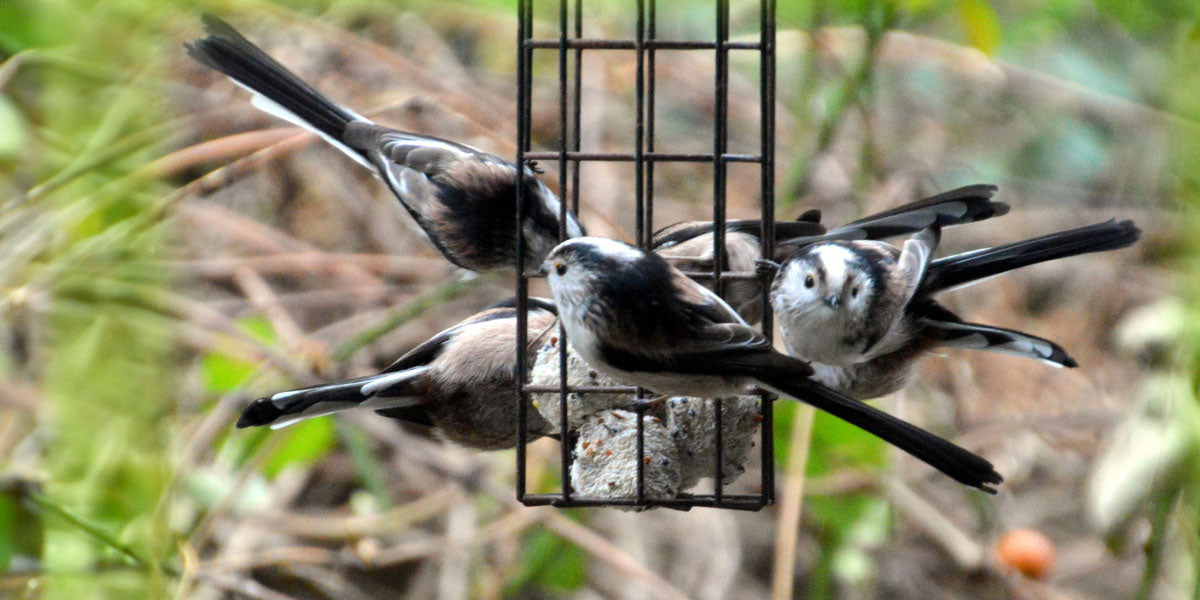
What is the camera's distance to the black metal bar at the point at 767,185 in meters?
2.29

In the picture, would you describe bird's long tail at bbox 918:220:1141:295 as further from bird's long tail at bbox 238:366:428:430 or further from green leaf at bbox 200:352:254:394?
green leaf at bbox 200:352:254:394

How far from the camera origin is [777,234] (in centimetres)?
263

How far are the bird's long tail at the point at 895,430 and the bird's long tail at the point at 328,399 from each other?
840mm

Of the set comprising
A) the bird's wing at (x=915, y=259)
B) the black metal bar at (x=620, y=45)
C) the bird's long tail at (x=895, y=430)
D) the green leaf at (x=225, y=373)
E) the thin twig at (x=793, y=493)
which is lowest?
the thin twig at (x=793, y=493)

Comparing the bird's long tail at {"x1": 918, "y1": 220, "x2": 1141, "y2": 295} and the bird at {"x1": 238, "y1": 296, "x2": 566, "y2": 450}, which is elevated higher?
the bird's long tail at {"x1": 918, "y1": 220, "x2": 1141, "y2": 295}

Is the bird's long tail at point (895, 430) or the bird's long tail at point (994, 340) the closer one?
the bird's long tail at point (895, 430)

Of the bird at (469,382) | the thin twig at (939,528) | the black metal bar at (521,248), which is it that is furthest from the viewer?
the thin twig at (939,528)

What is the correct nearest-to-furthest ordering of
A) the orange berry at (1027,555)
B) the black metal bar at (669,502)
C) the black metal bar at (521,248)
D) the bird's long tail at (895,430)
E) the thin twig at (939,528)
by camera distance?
the bird's long tail at (895,430), the black metal bar at (669,502), the black metal bar at (521,248), the orange berry at (1027,555), the thin twig at (939,528)

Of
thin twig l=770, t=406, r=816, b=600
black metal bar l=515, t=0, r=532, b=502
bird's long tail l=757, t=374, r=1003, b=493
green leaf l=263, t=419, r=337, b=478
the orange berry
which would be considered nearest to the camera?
bird's long tail l=757, t=374, r=1003, b=493

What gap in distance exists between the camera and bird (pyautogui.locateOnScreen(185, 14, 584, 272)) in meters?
2.62

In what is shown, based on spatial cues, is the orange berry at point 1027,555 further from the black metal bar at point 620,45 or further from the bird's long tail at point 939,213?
the black metal bar at point 620,45

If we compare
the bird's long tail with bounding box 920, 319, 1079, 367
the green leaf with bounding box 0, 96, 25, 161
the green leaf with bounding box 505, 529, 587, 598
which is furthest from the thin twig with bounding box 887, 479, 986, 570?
the green leaf with bounding box 0, 96, 25, 161

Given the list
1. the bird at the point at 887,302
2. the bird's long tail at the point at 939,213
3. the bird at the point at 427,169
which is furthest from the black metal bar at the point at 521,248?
the bird's long tail at the point at 939,213

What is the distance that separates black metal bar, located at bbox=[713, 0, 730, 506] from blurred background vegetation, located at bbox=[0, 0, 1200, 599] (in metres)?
0.93
